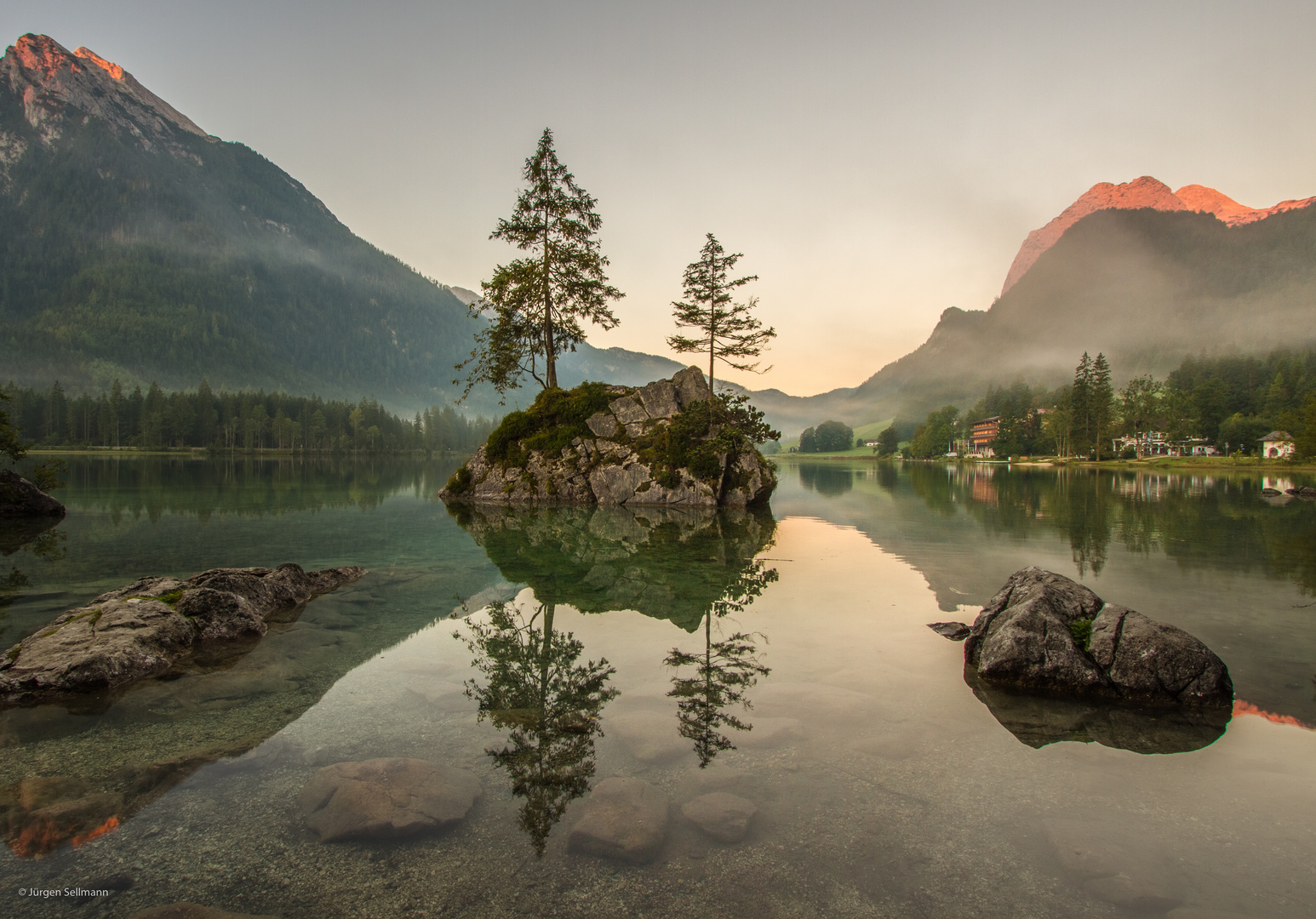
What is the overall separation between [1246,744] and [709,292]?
34841 millimetres

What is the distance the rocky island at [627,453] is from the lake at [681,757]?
19.9 meters

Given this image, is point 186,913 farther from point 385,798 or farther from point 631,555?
point 631,555

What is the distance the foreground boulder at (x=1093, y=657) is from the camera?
754 cm

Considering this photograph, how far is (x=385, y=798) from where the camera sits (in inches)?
204

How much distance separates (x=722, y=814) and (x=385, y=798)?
294 cm

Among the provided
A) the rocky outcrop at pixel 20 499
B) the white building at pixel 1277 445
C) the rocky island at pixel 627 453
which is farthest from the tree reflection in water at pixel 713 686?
the white building at pixel 1277 445

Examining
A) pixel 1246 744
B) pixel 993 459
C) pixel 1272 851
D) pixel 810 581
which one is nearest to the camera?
pixel 1272 851

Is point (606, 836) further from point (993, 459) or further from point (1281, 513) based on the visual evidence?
point (993, 459)

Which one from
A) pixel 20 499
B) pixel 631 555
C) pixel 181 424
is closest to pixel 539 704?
pixel 631 555

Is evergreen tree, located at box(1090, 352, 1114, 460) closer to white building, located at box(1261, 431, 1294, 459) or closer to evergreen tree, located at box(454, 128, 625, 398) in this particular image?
white building, located at box(1261, 431, 1294, 459)

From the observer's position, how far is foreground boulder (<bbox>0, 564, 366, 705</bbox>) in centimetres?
775

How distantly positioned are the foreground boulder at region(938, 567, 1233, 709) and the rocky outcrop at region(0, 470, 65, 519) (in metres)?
33.5

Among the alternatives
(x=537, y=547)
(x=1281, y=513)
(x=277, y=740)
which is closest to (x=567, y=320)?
(x=537, y=547)

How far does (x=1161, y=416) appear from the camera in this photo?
121 m
